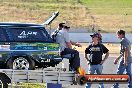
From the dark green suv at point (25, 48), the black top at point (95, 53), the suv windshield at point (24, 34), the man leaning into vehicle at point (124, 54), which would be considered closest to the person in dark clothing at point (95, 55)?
the black top at point (95, 53)

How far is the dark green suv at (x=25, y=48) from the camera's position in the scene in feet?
42.8

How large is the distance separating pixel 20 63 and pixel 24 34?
810 mm

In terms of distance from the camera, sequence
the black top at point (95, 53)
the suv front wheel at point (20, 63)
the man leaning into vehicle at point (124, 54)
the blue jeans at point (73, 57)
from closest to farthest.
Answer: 1. the blue jeans at point (73, 57)
2. the suv front wheel at point (20, 63)
3. the black top at point (95, 53)
4. the man leaning into vehicle at point (124, 54)

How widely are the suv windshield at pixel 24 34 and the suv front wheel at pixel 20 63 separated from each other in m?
0.50

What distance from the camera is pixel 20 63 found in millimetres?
13016

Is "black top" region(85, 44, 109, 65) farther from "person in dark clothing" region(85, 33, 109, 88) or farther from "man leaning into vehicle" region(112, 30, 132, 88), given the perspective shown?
"man leaning into vehicle" region(112, 30, 132, 88)

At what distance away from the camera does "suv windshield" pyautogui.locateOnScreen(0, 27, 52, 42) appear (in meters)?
13.3

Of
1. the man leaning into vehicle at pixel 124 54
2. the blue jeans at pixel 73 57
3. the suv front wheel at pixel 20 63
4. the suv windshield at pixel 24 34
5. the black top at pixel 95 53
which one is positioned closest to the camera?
the blue jeans at pixel 73 57

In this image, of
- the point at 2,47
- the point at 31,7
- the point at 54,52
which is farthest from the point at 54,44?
the point at 31,7

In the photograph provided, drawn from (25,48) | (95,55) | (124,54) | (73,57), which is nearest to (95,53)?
(95,55)

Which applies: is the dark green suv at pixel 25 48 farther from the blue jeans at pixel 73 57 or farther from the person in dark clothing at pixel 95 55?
the person in dark clothing at pixel 95 55

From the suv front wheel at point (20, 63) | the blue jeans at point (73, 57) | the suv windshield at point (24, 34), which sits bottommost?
the suv front wheel at point (20, 63)

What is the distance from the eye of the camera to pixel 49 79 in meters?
11.7

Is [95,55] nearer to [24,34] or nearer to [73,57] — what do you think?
[73,57]
